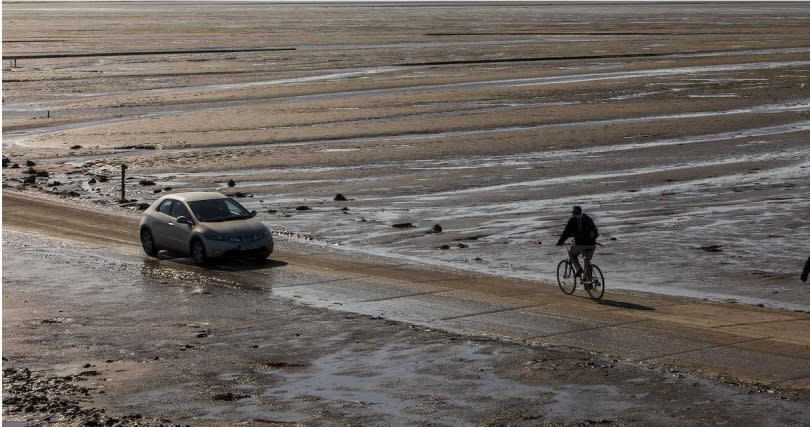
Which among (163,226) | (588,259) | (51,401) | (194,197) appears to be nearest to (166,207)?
(163,226)

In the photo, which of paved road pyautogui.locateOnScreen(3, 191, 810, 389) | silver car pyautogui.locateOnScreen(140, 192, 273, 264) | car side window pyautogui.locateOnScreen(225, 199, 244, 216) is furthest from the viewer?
car side window pyautogui.locateOnScreen(225, 199, 244, 216)

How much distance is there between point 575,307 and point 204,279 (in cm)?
843

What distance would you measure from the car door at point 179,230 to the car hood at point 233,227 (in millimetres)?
503

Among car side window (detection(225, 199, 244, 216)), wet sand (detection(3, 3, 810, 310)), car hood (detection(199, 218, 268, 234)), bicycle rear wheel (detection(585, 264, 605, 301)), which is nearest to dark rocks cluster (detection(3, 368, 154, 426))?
→ car hood (detection(199, 218, 268, 234))

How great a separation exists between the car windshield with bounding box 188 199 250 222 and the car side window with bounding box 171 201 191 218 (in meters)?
0.20

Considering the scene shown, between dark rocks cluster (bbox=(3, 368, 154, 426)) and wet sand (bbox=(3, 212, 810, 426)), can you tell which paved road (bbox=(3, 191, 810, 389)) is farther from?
dark rocks cluster (bbox=(3, 368, 154, 426))

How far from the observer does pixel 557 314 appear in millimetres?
22422

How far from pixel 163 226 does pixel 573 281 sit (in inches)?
398

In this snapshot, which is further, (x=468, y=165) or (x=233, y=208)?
(x=468, y=165)

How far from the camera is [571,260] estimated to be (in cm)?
2430

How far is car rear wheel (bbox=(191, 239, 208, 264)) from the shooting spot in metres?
28.4

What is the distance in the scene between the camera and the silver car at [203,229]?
28.2 m

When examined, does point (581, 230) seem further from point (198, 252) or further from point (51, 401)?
point (51, 401)

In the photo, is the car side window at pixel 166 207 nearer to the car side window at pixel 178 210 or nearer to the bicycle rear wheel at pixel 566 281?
the car side window at pixel 178 210
